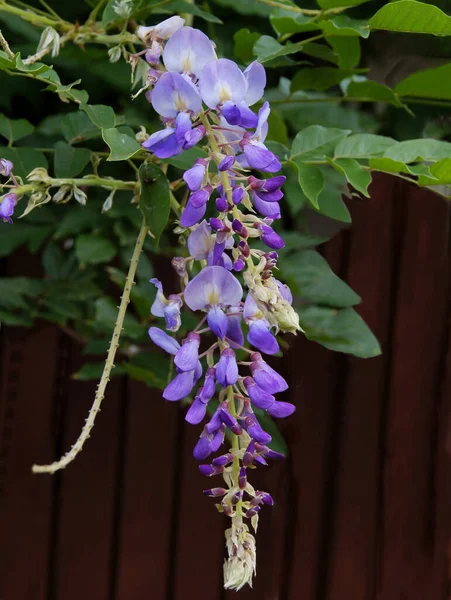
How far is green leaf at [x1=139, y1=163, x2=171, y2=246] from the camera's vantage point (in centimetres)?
59

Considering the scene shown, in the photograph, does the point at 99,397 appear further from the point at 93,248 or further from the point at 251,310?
the point at 93,248

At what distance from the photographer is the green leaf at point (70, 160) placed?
2.36ft

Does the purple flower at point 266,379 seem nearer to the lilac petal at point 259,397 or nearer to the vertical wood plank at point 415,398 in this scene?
the lilac petal at point 259,397

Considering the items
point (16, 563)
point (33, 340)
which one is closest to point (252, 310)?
point (33, 340)

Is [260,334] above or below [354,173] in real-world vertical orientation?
below

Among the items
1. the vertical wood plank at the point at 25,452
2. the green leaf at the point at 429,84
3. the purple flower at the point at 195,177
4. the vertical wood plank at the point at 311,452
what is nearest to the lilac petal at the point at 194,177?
the purple flower at the point at 195,177

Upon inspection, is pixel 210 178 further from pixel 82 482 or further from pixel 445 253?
pixel 82 482

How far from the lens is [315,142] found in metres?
0.72

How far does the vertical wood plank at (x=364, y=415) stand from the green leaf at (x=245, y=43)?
36cm

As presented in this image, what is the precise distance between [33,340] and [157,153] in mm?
741

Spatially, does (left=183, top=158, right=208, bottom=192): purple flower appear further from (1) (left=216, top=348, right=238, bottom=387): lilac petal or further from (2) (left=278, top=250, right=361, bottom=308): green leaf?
(2) (left=278, top=250, right=361, bottom=308): green leaf

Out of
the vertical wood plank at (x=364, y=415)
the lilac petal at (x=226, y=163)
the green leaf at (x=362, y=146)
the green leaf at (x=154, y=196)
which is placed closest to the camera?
the lilac petal at (x=226, y=163)

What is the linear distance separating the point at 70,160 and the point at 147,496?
678mm

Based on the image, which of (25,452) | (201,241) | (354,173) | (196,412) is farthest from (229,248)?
(25,452)
